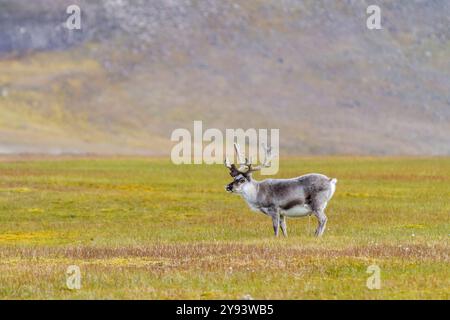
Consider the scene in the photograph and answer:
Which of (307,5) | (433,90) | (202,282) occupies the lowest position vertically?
(202,282)

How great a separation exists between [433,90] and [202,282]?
155490 mm

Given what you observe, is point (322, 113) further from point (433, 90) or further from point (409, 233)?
point (409, 233)

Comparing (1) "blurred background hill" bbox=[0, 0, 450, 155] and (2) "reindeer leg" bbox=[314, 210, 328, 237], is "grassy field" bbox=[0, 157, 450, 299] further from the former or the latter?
(1) "blurred background hill" bbox=[0, 0, 450, 155]

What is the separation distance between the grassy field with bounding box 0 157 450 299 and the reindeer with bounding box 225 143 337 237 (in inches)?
24.8

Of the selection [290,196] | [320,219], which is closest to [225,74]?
[290,196]

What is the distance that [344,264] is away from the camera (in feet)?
60.8

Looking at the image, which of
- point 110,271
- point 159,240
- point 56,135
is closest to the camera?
point 110,271

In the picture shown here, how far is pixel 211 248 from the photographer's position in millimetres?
21578

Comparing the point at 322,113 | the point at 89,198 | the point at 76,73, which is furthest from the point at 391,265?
the point at 76,73

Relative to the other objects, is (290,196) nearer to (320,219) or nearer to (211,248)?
(320,219)

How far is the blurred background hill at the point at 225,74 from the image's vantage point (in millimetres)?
150875

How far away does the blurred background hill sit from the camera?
150875 millimetres

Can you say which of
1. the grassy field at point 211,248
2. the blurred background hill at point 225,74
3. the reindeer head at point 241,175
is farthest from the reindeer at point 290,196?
the blurred background hill at point 225,74

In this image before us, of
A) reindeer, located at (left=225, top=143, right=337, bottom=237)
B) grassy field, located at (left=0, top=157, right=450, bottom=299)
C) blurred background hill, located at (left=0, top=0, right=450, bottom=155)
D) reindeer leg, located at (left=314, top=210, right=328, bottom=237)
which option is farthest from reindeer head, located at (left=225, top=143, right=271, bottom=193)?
blurred background hill, located at (left=0, top=0, right=450, bottom=155)
